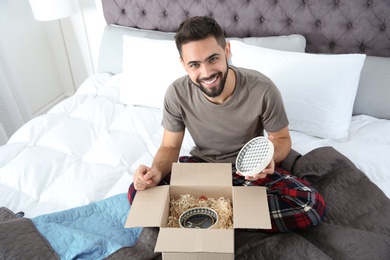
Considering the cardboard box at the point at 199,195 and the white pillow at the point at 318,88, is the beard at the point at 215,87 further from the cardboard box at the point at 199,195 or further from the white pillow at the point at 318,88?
the white pillow at the point at 318,88

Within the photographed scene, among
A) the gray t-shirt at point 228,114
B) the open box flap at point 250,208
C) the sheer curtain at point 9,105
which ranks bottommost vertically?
the sheer curtain at point 9,105

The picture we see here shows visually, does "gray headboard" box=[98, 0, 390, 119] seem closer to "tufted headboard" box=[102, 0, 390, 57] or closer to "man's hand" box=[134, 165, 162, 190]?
"tufted headboard" box=[102, 0, 390, 57]

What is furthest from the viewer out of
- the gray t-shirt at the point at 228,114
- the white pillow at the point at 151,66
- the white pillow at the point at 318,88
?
the white pillow at the point at 151,66

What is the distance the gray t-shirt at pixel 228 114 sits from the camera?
1.19 metres

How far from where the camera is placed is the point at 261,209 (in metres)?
0.92

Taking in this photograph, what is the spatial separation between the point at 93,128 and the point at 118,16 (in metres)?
0.87

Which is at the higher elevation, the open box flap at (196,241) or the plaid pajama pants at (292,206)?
the open box flap at (196,241)

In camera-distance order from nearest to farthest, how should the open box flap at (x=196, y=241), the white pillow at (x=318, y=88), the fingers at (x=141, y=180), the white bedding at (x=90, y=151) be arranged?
the open box flap at (x=196, y=241) → the fingers at (x=141, y=180) → the white bedding at (x=90, y=151) → the white pillow at (x=318, y=88)

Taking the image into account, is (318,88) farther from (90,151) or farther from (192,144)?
(90,151)

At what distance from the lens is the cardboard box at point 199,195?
0.81m

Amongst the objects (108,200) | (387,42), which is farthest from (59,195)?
(387,42)

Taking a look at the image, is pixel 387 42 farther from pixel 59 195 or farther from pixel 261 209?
pixel 59 195

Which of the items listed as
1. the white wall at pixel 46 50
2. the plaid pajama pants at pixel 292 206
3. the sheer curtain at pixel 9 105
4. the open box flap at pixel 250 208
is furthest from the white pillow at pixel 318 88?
the sheer curtain at pixel 9 105

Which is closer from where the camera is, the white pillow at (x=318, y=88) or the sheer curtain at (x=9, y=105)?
the white pillow at (x=318, y=88)
